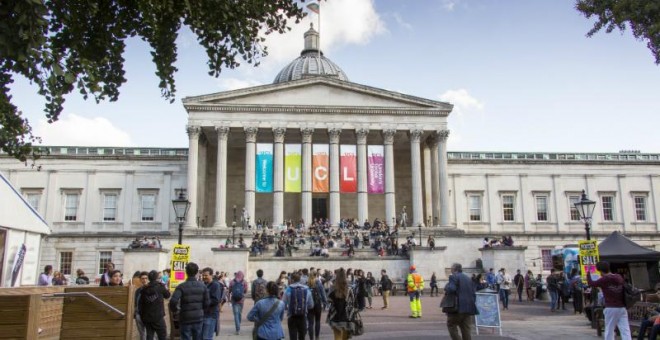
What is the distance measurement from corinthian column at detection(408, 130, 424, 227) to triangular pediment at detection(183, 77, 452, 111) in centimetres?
233

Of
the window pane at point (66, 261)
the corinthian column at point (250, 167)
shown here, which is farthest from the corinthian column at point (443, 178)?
the window pane at point (66, 261)

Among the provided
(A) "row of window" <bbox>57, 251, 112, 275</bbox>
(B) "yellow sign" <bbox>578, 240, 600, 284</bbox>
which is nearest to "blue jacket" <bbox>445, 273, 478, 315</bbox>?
(B) "yellow sign" <bbox>578, 240, 600, 284</bbox>

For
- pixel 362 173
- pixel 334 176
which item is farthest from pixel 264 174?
pixel 362 173

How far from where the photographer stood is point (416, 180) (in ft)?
144

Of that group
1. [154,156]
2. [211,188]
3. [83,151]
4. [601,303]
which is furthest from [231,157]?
[601,303]

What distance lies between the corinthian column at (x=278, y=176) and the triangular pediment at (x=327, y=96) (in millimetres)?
2600

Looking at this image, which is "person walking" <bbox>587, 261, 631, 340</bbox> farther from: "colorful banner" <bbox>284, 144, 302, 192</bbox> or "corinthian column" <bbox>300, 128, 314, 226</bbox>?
"colorful banner" <bbox>284, 144, 302, 192</bbox>

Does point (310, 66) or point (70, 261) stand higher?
point (310, 66)

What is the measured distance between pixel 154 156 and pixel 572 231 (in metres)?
37.4

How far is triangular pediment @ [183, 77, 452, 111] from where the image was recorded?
44.5 m

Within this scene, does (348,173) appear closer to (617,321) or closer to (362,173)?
(362,173)

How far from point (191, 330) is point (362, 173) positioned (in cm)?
3403

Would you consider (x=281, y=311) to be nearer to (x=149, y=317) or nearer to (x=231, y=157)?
(x=149, y=317)

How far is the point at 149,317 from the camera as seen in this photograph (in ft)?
34.8
